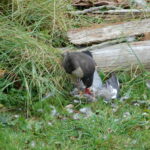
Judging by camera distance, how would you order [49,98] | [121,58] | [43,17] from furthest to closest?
1. [43,17]
2. [121,58]
3. [49,98]

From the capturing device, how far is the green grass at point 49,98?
468cm

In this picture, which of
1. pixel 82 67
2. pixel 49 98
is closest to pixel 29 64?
pixel 49 98

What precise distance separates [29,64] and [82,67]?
0.67m

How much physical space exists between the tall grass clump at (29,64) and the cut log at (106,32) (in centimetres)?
64

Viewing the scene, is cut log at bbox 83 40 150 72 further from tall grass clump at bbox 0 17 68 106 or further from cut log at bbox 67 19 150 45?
tall grass clump at bbox 0 17 68 106

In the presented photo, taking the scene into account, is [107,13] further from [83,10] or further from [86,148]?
[86,148]

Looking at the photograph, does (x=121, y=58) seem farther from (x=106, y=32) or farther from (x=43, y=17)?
(x=43, y=17)

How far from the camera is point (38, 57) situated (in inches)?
229

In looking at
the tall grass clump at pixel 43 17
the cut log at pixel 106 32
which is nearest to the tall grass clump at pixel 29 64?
the tall grass clump at pixel 43 17

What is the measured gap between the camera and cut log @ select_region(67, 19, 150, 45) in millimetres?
6613

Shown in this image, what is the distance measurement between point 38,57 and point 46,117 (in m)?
0.95

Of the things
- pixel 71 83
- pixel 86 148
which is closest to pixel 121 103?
pixel 71 83

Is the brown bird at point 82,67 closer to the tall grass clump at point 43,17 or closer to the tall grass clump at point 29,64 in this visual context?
the tall grass clump at point 29,64

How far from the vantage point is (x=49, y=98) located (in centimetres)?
560
